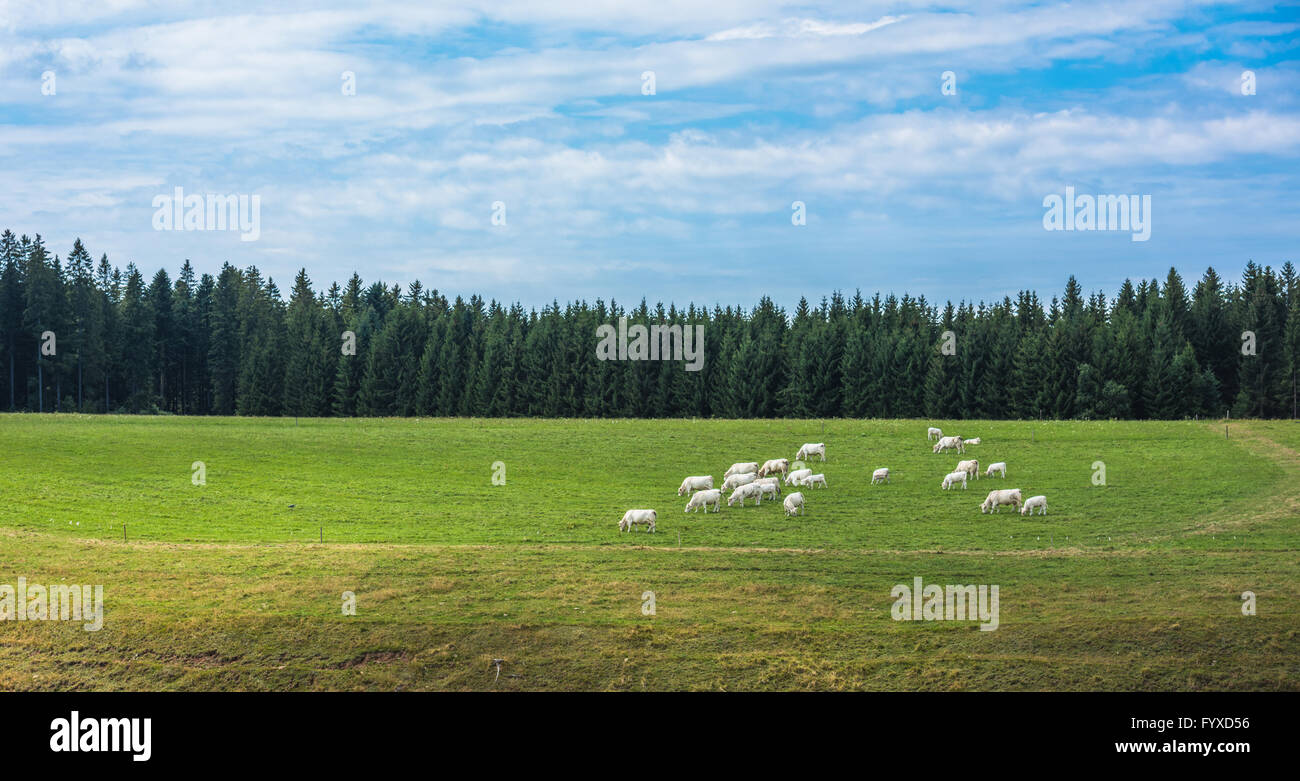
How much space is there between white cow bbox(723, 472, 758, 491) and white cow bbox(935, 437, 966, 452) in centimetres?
1580

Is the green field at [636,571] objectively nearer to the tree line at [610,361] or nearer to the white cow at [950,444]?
the white cow at [950,444]

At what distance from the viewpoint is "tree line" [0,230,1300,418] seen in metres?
108

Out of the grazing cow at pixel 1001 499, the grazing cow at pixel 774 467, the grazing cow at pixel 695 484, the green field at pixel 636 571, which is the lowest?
the green field at pixel 636 571

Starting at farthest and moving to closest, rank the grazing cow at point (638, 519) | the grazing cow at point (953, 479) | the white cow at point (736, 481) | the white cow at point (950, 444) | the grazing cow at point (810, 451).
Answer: the white cow at point (950, 444), the grazing cow at point (810, 451), the grazing cow at point (953, 479), the white cow at point (736, 481), the grazing cow at point (638, 519)

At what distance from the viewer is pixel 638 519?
40.1 m

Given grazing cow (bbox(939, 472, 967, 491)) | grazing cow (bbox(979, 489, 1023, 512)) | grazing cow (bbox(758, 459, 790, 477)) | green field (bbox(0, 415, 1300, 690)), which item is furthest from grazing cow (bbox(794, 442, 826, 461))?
grazing cow (bbox(979, 489, 1023, 512))

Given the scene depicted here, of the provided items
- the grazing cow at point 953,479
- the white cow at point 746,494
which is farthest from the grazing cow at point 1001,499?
the white cow at point 746,494

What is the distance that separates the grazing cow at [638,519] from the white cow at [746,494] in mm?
6768

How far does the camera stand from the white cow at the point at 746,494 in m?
46.1

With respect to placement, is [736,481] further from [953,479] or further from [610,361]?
[610,361]

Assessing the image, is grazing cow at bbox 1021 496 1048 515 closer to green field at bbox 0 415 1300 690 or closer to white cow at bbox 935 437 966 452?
green field at bbox 0 415 1300 690

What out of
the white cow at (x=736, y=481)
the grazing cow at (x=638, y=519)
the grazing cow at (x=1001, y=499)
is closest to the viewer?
the grazing cow at (x=638, y=519)
